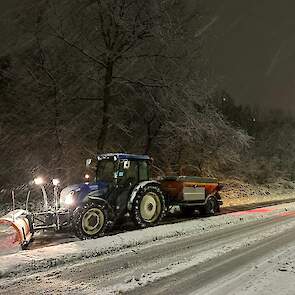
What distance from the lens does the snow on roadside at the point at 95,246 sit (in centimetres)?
752

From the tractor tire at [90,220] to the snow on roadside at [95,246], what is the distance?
50 cm

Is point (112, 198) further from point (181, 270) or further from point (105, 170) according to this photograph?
point (181, 270)

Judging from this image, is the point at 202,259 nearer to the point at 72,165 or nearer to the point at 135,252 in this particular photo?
the point at 135,252

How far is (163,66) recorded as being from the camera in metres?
18.8

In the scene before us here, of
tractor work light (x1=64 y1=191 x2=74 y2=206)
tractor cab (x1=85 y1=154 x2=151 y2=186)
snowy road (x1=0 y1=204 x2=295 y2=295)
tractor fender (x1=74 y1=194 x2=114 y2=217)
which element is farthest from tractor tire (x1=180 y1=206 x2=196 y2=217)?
tractor work light (x1=64 y1=191 x2=74 y2=206)

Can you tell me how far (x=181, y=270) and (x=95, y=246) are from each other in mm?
2571

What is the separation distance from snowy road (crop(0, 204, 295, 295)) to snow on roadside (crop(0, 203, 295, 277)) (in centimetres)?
23

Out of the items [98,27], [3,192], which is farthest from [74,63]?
[3,192]

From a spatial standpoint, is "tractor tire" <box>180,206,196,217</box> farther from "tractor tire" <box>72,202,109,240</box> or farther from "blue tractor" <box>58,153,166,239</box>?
"tractor tire" <box>72,202,109,240</box>

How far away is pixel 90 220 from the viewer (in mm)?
10586

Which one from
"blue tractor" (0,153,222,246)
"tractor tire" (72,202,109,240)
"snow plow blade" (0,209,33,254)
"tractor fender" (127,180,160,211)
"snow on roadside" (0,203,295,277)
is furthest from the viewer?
"tractor fender" (127,180,160,211)

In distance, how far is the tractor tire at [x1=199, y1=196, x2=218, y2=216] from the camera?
15.0 meters

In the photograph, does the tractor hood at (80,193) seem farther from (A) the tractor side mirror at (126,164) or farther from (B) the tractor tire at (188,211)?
(B) the tractor tire at (188,211)

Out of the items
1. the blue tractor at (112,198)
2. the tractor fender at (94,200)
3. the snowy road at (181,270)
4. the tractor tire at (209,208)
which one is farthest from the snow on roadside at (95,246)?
the tractor tire at (209,208)
